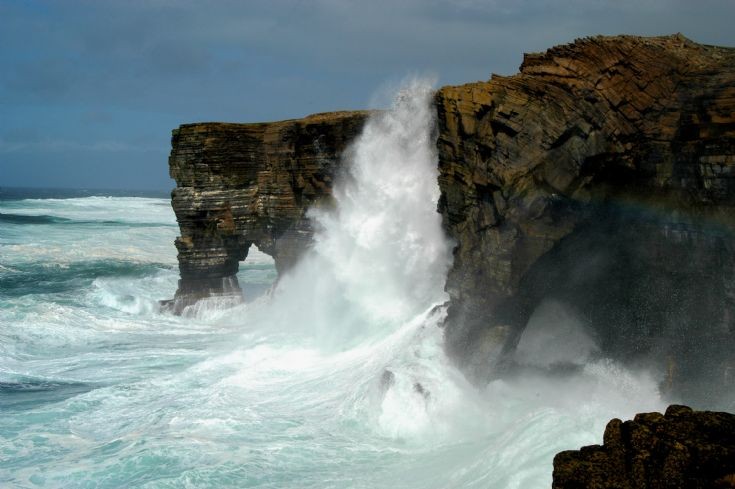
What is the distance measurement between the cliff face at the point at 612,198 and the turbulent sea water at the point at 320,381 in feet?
2.87

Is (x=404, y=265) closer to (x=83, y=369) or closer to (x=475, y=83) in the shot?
(x=475, y=83)

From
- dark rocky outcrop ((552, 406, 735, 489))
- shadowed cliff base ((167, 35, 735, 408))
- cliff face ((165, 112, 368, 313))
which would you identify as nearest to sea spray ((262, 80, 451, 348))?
cliff face ((165, 112, 368, 313))

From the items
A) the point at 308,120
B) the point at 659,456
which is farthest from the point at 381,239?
the point at 659,456

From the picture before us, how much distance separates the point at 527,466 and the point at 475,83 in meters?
7.16

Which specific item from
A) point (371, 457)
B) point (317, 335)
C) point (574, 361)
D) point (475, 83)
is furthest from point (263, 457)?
point (317, 335)

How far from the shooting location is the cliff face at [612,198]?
11422mm

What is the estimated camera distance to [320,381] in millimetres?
15875

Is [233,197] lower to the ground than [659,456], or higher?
higher

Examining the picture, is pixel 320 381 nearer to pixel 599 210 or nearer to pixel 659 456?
pixel 599 210

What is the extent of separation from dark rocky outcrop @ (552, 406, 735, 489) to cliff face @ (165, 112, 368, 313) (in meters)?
17.3

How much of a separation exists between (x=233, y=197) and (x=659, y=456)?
20.3m

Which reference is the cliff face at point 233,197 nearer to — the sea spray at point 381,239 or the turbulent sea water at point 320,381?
the turbulent sea water at point 320,381

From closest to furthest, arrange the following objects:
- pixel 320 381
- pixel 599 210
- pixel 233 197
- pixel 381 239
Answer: pixel 599 210
pixel 320 381
pixel 381 239
pixel 233 197

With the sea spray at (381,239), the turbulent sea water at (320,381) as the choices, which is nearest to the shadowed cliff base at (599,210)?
the turbulent sea water at (320,381)
